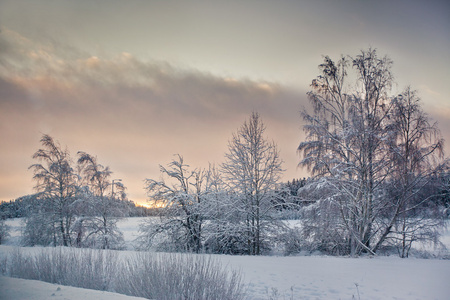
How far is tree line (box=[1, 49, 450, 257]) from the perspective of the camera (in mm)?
15188

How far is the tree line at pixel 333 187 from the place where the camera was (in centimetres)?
1519

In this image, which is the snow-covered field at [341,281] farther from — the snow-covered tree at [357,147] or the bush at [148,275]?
the snow-covered tree at [357,147]

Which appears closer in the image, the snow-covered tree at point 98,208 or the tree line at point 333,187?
the tree line at point 333,187

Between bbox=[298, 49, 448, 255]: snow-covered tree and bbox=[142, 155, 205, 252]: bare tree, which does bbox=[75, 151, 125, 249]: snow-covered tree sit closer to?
bbox=[142, 155, 205, 252]: bare tree

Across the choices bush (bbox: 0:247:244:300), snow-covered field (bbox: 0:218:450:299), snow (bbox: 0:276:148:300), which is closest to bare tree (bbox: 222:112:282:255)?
snow-covered field (bbox: 0:218:450:299)

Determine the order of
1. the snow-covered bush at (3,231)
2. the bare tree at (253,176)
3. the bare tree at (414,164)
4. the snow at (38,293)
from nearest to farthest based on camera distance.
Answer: the snow at (38,293), the bare tree at (414,164), the bare tree at (253,176), the snow-covered bush at (3,231)

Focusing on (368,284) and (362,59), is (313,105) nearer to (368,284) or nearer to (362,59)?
(362,59)

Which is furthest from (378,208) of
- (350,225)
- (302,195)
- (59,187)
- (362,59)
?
(59,187)

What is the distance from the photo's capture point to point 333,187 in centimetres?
1566

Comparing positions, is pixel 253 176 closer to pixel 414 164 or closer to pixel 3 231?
pixel 414 164

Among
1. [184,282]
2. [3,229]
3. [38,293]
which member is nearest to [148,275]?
[184,282]

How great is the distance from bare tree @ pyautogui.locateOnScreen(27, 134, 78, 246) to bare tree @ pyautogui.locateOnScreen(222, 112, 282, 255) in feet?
45.8

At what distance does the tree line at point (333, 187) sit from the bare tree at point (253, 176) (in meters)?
0.06

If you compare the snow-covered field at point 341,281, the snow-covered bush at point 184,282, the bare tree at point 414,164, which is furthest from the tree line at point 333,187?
the snow-covered bush at point 184,282
